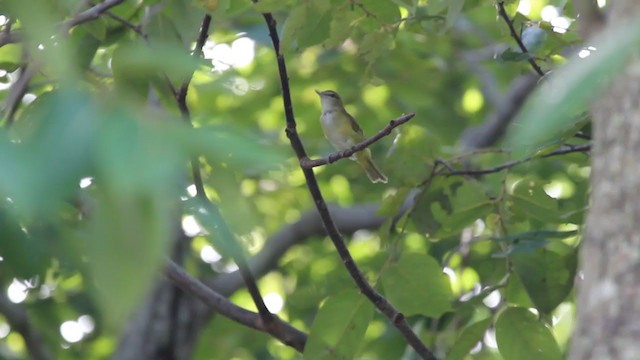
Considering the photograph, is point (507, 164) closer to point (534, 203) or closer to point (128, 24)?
point (534, 203)

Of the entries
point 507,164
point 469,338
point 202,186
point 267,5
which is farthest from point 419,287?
point 267,5

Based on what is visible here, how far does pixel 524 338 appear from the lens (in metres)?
3.31

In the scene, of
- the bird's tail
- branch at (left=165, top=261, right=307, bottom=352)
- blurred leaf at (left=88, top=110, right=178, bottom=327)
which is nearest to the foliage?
blurred leaf at (left=88, top=110, right=178, bottom=327)

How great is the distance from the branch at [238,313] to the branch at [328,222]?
316 millimetres

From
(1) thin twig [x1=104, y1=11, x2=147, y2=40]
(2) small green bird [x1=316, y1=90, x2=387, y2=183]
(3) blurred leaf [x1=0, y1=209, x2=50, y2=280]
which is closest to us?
(3) blurred leaf [x1=0, y1=209, x2=50, y2=280]

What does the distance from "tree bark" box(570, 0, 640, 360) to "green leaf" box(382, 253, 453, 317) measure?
1715 mm

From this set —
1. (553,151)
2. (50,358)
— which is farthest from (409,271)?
(50,358)

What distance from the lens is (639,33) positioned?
133cm

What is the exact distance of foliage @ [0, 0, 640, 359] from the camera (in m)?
1.38

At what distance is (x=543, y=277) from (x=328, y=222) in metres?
0.75

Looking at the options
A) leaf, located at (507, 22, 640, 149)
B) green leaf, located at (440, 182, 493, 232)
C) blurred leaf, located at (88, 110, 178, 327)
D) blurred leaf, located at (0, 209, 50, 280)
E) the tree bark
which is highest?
leaf, located at (507, 22, 640, 149)

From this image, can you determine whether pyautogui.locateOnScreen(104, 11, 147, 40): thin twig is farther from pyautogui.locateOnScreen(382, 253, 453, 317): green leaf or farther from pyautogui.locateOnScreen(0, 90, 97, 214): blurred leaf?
pyautogui.locateOnScreen(0, 90, 97, 214): blurred leaf

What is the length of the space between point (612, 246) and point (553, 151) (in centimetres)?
218

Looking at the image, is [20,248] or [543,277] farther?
[543,277]
